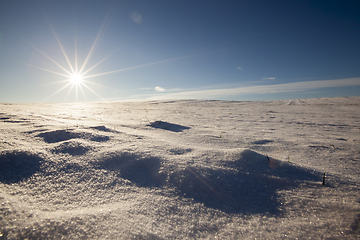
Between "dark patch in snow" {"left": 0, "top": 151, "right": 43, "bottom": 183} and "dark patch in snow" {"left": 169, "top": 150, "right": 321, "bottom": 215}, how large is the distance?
100cm

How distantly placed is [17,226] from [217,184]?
3.64ft

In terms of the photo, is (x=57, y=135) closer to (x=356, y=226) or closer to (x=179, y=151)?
(x=179, y=151)

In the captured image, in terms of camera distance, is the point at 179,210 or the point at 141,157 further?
the point at 141,157

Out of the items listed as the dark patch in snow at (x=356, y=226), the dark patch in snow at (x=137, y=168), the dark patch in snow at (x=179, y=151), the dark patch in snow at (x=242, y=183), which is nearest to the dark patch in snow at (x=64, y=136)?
the dark patch in snow at (x=137, y=168)

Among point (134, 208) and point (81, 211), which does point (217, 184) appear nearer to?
point (134, 208)

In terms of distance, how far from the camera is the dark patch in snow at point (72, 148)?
146 cm

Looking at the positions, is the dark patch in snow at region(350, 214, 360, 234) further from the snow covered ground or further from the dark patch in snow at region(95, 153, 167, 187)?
the dark patch in snow at region(95, 153, 167, 187)

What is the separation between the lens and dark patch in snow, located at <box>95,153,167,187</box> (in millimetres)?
1228

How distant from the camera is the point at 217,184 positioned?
120 centimetres

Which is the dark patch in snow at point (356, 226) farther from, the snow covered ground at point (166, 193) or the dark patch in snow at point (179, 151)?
the dark patch in snow at point (179, 151)

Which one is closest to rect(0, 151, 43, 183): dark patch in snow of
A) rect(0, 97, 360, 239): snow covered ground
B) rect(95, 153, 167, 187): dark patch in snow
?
rect(0, 97, 360, 239): snow covered ground

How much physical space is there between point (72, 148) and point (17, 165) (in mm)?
392

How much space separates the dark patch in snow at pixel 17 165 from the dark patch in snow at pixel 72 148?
19 centimetres

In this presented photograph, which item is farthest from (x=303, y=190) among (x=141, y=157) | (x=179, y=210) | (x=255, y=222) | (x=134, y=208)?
(x=141, y=157)
